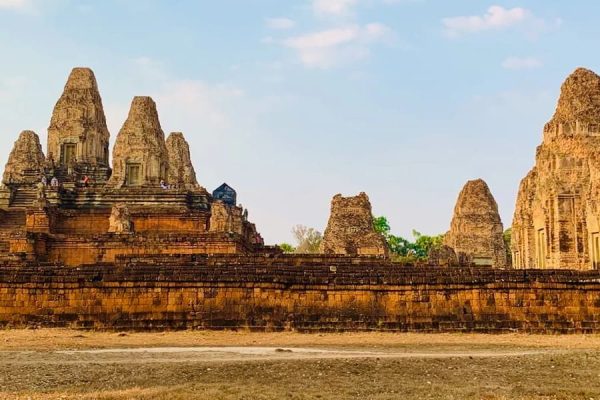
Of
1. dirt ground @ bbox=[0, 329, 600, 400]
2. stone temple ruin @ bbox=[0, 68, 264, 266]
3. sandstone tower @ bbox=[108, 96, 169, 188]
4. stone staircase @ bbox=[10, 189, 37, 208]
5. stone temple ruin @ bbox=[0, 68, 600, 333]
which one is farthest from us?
sandstone tower @ bbox=[108, 96, 169, 188]

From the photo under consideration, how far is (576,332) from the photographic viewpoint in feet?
57.9

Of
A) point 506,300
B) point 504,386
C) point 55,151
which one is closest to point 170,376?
point 504,386

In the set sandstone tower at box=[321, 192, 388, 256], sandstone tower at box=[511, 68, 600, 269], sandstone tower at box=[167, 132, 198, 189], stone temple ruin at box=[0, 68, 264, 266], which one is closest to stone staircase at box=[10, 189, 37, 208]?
stone temple ruin at box=[0, 68, 264, 266]

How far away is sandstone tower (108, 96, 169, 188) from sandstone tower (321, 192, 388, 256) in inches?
360

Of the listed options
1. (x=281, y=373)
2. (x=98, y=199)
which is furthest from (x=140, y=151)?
(x=281, y=373)

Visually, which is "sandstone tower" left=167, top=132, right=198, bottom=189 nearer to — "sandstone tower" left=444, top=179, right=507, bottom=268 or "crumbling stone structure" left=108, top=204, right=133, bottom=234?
"crumbling stone structure" left=108, top=204, right=133, bottom=234

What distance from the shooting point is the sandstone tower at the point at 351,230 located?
117ft

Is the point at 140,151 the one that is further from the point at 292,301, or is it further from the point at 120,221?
the point at 292,301

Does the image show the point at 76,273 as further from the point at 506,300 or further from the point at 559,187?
the point at 559,187

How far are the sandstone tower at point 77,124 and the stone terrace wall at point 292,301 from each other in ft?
82.4

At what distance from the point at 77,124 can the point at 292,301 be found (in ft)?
91.2

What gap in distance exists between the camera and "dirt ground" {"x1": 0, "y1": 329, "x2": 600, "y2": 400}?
8.84 m

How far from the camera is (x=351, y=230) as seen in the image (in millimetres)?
36094

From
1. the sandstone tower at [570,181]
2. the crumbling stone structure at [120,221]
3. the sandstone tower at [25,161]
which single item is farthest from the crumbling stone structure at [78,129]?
the sandstone tower at [570,181]
